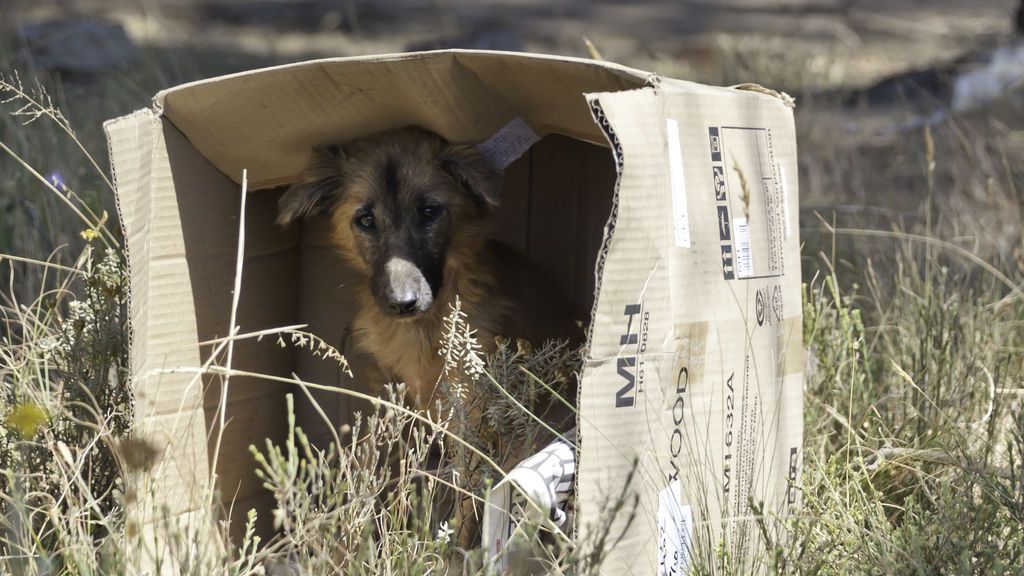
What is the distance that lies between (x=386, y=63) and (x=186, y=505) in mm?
1292

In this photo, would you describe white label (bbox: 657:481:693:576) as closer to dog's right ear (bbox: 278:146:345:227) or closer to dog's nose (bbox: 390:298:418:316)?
dog's nose (bbox: 390:298:418:316)

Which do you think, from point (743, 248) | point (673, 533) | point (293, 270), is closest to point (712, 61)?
point (293, 270)

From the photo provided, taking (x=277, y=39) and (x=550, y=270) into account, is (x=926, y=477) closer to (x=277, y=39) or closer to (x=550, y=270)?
(x=550, y=270)

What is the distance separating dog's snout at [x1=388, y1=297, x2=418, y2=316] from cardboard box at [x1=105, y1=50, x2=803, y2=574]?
1.65ft

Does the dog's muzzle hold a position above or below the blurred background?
below

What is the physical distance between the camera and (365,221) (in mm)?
3666

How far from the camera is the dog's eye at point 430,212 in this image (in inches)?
142

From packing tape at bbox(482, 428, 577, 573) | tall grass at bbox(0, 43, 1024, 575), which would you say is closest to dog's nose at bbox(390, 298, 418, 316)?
tall grass at bbox(0, 43, 1024, 575)

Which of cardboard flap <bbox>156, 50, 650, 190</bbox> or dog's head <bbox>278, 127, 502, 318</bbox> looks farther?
dog's head <bbox>278, 127, 502, 318</bbox>

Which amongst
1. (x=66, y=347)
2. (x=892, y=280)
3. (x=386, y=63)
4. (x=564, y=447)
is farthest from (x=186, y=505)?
(x=892, y=280)

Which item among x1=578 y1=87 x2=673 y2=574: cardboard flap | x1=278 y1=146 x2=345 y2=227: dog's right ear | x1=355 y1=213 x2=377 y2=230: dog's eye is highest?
x1=278 y1=146 x2=345 y2=227: dog's right ear

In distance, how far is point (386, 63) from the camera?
284 cm

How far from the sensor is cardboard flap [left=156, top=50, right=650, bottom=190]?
2.84 m

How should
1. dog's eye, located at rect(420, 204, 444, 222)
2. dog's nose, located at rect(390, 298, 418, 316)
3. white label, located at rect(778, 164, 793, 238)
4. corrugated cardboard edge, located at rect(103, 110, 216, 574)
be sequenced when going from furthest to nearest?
dog's eye, located at rect(420, 204, 444, 222) → dog's nose, located at rect(390, 298, 418, 316) → white label, located at rect(778, 164, 793, 238) → corrugated cardboard edge, located at rect(103, 110, 216, 574)
